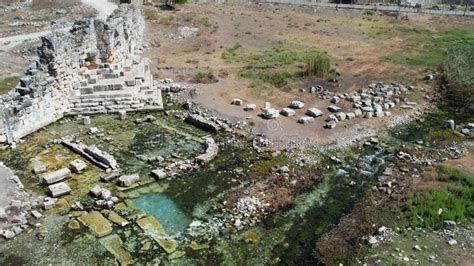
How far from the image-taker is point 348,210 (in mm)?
17547

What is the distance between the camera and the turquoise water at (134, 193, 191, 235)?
16556mm

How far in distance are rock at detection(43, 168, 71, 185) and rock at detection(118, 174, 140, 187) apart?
7.39ft

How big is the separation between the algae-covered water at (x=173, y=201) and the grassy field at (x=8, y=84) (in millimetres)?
5550

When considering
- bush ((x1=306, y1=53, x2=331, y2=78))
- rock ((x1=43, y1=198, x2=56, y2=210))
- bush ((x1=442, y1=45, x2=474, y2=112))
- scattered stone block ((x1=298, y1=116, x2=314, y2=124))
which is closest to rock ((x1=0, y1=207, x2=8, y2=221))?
rock ((x1=43, y1=198, x2=56, y2=210))

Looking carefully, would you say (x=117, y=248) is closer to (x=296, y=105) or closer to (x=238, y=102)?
(x=238, y=102)

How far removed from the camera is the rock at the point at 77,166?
63.5 ft

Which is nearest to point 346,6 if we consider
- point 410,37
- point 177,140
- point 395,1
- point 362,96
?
point 395,1

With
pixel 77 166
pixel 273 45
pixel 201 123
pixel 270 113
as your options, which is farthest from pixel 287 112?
pixel 273 45

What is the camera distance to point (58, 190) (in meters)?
17.9

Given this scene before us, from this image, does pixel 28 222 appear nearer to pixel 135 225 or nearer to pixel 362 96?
pixel 135 225

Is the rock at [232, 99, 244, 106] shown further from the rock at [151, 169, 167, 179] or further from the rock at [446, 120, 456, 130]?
the rock at [446, 120, 456, 130]

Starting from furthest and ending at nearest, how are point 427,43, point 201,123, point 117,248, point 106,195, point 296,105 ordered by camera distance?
point 427,43
point 296,105
point 201,123
point 106,195
point 117,248

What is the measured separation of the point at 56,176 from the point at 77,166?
0.98m

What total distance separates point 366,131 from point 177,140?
9397mm
